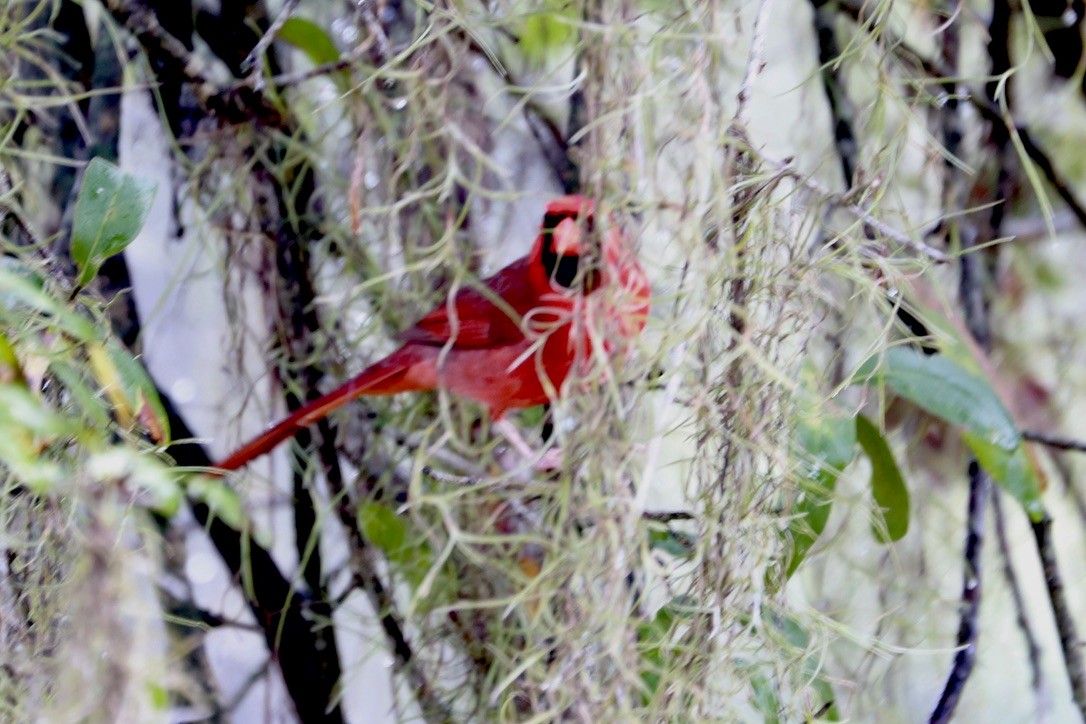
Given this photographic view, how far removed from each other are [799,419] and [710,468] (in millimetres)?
86

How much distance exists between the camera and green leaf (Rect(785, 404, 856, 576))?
833 mm

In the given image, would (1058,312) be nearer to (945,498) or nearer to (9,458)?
(945,498)

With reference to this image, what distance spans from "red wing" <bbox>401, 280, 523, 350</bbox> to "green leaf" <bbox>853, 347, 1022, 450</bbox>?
37cm

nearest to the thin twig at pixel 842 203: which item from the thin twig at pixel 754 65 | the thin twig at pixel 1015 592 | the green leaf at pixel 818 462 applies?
the thin twig at pixel 754 65

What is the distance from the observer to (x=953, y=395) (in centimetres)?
97

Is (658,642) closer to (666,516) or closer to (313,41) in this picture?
(666,516)

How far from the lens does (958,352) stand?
103cm

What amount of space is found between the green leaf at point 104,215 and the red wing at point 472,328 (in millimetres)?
359

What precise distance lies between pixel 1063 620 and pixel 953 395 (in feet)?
1.07

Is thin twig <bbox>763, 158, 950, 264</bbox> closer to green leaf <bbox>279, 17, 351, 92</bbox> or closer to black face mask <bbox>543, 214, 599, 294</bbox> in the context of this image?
black face mask <bbox>543, 214, 599, 294</bbox>

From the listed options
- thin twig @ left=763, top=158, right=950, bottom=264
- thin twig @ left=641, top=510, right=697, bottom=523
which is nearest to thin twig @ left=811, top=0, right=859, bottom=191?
thin twig @ left=763, top=158, right=950, bottom=264

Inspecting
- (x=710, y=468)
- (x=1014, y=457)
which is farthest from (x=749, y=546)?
(x=1014, y=457)

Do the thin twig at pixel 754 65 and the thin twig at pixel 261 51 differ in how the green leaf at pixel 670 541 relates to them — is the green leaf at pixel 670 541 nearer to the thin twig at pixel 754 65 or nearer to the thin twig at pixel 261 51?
the thin twig at pixel 754 65

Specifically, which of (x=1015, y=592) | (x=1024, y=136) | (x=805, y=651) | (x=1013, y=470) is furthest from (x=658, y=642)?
(x=1024, y=136)
